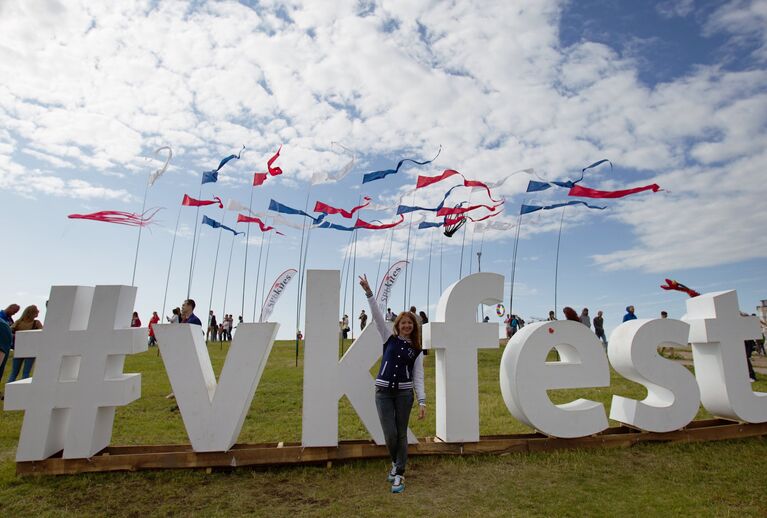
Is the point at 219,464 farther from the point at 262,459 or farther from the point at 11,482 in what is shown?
the point at 11,482

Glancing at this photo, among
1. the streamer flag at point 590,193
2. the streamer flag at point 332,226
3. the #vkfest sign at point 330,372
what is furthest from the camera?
the streamer flag at point 332,226

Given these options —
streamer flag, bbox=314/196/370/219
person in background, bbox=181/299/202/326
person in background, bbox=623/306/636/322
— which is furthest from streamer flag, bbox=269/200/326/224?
person in background, bbox=623/306/636/322

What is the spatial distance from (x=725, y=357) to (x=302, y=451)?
6322 millimetres

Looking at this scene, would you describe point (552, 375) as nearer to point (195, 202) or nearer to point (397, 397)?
point (397, 397)

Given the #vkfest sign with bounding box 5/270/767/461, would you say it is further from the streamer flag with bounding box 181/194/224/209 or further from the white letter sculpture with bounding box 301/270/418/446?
the streamer flag with bounding box 181/194/224/209

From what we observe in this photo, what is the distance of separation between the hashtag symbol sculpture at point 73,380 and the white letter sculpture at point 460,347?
12.8ft

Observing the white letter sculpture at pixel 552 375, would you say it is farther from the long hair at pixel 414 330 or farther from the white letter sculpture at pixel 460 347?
the long hair at pixel 414 330

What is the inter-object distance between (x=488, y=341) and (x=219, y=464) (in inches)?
147

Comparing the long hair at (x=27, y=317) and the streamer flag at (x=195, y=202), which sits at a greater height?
the streamer flag at (x=195, y=202)

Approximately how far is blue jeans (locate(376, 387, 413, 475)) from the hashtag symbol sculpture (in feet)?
10.3

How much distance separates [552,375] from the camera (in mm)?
6430

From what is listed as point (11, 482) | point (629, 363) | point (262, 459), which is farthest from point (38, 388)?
point (629, 363)

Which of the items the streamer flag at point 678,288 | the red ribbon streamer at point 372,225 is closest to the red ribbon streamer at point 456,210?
the red ribbon streamer at point 372,225

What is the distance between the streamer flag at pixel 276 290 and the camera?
14336 millimetres
